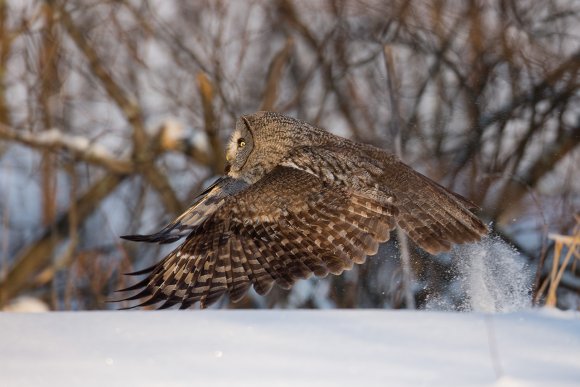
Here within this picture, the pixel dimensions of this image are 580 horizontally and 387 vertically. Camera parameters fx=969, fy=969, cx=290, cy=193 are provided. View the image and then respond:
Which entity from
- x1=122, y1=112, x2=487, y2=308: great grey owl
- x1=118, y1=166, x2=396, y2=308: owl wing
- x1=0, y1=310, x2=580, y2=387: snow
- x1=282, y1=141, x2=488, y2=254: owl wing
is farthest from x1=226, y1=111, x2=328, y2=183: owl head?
x1=0, y1=310, x2=580, y2=387: snow

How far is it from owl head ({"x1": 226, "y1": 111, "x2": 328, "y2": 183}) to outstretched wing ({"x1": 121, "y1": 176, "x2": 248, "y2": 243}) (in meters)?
0.17

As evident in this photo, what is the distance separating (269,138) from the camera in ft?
16.7

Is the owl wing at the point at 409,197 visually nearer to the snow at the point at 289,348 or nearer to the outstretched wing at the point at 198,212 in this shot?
the outstretched wing at the point at 198,212

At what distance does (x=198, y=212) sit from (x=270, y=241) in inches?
16.6

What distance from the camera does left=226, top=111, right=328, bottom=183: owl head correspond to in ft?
16.5

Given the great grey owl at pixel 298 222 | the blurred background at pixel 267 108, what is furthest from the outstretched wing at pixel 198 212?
the blurred background at pixel 267 108

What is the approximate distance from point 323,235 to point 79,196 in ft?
17.3

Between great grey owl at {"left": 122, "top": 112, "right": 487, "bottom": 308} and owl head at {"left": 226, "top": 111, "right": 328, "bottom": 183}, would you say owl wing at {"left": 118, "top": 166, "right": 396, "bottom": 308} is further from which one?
owl head at {"left": 226, "top": 111, "right": 328, "bottom": 183}

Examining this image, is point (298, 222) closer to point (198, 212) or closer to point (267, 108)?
point (198, 212)

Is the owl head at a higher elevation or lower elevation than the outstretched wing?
higher

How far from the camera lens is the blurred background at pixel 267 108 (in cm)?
782

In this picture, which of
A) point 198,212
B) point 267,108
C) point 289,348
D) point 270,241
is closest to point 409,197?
point 270,241

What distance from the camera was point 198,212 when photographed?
15.6 ft

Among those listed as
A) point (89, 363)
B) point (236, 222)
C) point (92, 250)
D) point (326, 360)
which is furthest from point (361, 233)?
point (92, 250)
